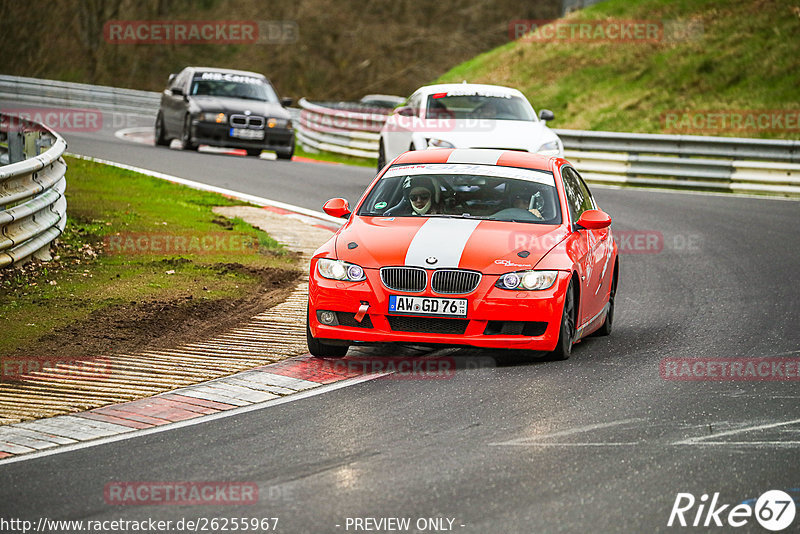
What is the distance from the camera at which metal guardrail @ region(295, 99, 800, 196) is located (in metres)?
23.4

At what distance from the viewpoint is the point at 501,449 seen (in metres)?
6.59

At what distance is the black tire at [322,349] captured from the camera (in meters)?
9.05

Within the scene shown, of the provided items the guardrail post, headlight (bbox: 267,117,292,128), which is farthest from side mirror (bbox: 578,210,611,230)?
headlight (bbox: 267,117,292,128)

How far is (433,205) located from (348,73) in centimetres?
4901

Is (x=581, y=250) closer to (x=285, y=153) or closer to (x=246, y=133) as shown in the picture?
(x=246, y=133)

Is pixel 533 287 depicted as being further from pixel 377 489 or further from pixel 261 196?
pixel 261 196

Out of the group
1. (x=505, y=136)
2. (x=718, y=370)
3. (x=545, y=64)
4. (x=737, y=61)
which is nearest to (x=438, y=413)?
(x=718, y=370)

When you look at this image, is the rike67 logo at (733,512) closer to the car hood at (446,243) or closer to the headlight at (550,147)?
the car hood at (446,243)

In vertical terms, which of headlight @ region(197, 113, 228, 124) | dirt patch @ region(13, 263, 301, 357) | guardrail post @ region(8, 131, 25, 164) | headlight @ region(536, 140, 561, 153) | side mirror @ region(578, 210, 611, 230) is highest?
side mirror @ region(578, 210, 611, 230)

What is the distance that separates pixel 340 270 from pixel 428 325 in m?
0.78

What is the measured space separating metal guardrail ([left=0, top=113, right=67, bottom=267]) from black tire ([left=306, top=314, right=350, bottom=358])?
3.50 m

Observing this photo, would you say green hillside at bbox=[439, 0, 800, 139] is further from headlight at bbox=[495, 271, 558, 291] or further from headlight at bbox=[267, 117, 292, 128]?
headlight at bbox=[495, 271, 558, 291]

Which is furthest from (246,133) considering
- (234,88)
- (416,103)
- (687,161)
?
(687,161)

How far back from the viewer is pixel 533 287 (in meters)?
8.70
